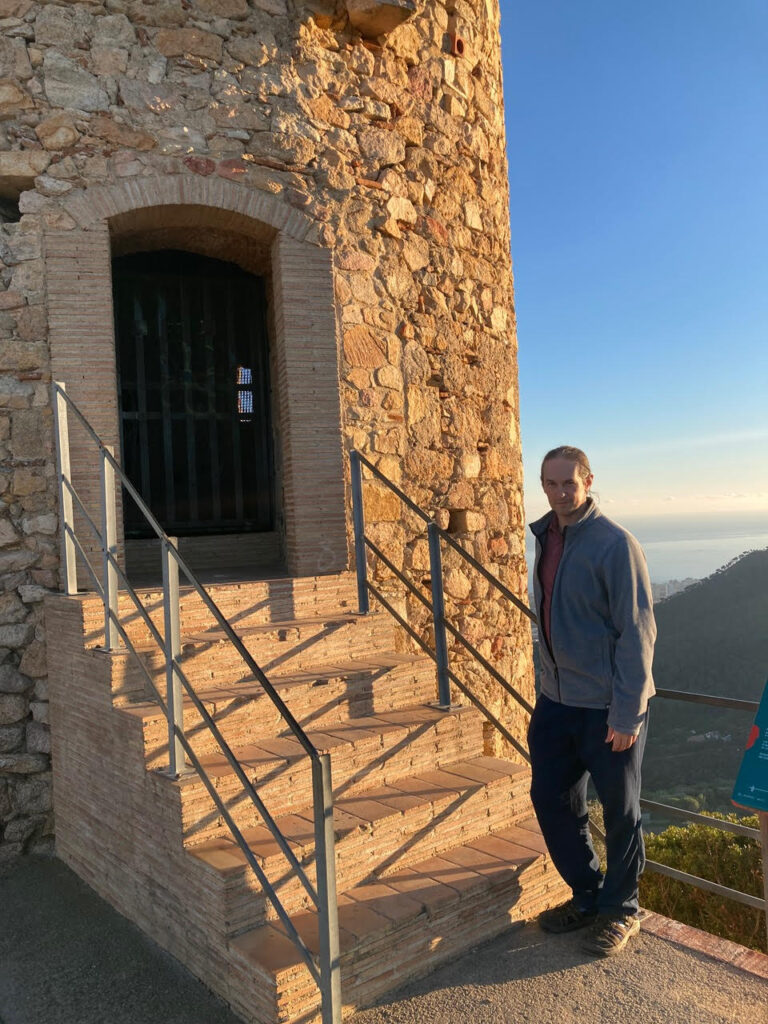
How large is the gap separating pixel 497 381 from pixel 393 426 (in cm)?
115

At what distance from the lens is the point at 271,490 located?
21.4 ft

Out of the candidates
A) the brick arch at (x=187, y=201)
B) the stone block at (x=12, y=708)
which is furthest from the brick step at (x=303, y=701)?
the brick arch at (x=187, y=201)

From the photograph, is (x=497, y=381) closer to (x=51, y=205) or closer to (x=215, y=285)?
(x=215, y=285)

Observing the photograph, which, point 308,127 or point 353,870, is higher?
point 308,127

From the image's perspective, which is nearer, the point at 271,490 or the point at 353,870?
the point at 353,870

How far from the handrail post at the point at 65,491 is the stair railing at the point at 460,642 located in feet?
5.25

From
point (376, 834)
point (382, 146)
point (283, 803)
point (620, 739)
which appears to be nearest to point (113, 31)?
point (382, 146)

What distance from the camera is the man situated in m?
2.92

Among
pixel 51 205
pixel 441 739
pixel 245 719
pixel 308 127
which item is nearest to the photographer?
pixel 245 719

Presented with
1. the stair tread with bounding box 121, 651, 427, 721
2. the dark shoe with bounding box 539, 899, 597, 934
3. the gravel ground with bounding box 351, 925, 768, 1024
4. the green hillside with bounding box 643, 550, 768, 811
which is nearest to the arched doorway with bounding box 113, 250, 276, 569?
the stair tread with bounding box 121, 651, 427, 721

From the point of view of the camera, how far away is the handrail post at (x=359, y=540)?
502 centimetres

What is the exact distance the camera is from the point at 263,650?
4203mm

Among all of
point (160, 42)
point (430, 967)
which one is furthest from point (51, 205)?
point (430, 967)

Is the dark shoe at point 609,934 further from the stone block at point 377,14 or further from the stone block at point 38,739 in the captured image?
the stone block at point 377,14
